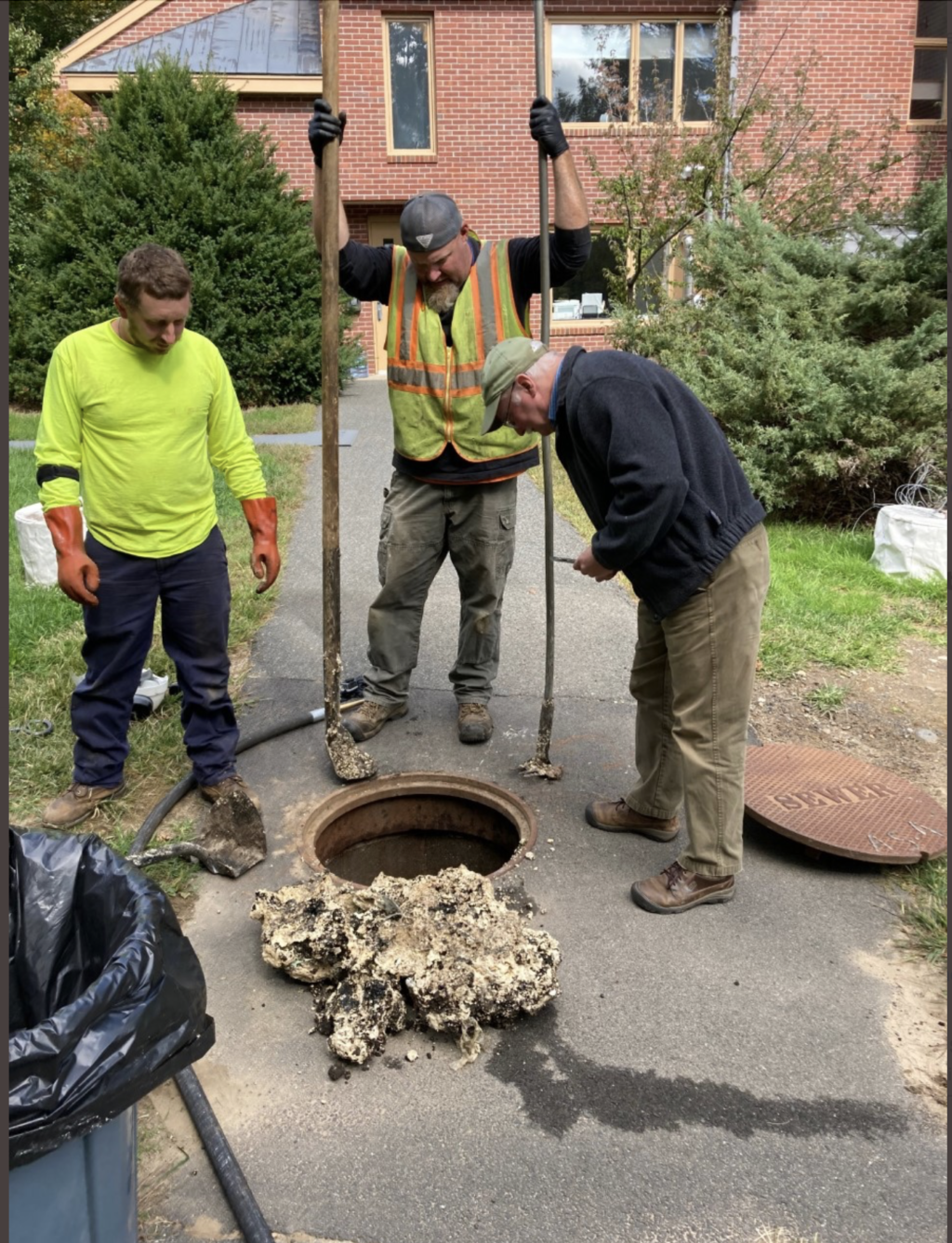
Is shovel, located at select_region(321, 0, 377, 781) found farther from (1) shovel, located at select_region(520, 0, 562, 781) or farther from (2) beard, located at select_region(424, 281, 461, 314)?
(1) shovel, located at select_region(520, 0, 562, 781)

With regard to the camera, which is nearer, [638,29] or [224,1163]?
[224,1163]

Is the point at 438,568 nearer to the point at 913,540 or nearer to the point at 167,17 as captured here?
the point at 913,540

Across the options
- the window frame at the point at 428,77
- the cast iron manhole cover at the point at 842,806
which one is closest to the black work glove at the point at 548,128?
the cast iron manhole cover at the point at 842,806

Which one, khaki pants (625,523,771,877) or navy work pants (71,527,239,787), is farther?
navy work pants (71,527,239,787)

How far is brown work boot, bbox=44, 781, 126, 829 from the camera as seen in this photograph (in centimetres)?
378

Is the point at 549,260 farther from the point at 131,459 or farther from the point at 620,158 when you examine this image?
the point at 620,158

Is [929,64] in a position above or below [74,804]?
above

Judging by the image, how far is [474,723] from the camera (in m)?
4.56

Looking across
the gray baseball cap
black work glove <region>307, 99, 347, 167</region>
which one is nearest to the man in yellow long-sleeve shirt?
black work glove <region>307, 99, 347, 167</region>

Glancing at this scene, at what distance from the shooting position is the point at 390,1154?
2.47 meters

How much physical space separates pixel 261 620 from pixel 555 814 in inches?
111

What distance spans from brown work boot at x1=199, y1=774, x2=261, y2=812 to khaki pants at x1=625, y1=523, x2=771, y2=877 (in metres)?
1.64

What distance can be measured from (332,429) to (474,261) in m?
0.90

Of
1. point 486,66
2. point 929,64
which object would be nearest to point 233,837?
point 486,66
